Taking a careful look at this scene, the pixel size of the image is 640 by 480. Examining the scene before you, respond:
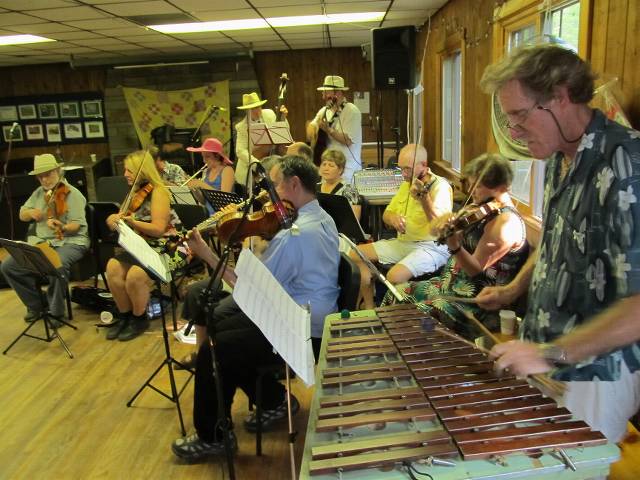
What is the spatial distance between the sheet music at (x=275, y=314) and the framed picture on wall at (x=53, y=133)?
939cm

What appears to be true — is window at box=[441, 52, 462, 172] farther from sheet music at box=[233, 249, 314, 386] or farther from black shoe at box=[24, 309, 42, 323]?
sheet music at box=[233, 249, 314, 386]

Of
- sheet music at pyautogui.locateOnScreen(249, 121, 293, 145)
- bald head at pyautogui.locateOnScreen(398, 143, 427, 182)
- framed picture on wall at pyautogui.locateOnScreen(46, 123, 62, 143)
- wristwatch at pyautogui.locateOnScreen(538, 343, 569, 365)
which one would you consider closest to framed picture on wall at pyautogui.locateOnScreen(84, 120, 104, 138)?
framed picture on wall at pyautogui.locateOnScreen(46, 123, 62, 143)

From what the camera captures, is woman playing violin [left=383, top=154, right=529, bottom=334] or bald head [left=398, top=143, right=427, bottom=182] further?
bald head [left=398, top=143, right=427, bottom=182]

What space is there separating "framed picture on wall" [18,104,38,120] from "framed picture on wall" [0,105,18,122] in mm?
103

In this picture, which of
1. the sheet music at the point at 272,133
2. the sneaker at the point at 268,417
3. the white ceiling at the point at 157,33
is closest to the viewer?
the sneaker at the point at 268,417

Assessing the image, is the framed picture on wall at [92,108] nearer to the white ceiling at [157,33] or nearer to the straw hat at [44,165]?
the white ceiling at [157,33]

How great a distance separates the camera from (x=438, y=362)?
1546mm

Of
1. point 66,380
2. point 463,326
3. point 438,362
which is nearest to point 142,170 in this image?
point 66,380

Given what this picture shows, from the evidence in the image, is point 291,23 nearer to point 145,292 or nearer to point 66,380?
point 145,292

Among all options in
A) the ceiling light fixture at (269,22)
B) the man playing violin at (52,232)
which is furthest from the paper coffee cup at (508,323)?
the ceiling light fixture at (269,22)

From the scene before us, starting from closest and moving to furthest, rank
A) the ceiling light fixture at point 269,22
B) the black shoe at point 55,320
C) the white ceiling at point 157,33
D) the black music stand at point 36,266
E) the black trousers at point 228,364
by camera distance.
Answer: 1. the black trousers at point 228,364
2. the black music stand at point 36,266
3. the black shoe at point 55,320
4. the white ceiling at point 157,33
5. the ceiling light fixture at point 269,22

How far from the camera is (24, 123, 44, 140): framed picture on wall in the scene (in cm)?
956

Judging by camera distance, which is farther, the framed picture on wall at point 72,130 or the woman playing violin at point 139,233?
the framed picture on wall at point 72,130

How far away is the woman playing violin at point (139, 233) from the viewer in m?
3.92
